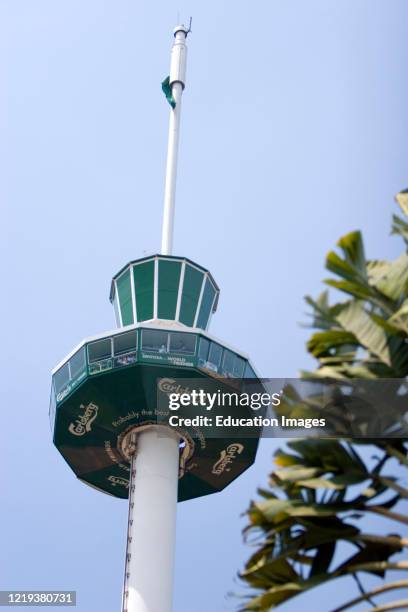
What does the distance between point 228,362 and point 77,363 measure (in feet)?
24.6

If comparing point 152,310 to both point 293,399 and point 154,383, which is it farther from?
→ point 293,399

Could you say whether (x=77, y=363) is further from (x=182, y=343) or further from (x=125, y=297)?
(x=125, y=297)

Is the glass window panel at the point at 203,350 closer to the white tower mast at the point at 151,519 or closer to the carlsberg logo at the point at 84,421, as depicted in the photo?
the white tower mast at the point at 151,519

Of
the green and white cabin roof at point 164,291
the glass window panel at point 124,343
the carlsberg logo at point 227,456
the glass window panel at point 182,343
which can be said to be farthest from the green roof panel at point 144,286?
the carlsberg logo at point 227,456

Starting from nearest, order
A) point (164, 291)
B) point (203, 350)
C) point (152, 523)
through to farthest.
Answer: point (152, 523) < point (203, 350) < point (164, 291)

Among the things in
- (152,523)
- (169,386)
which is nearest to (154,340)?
(169,386)

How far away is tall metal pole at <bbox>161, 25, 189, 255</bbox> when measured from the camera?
2124 inches

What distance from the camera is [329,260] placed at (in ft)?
41.3

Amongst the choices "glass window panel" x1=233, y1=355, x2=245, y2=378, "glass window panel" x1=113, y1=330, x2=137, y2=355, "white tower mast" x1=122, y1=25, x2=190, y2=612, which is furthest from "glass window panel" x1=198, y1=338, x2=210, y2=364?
"white tower mast" x1=122, y1=25, x2=190, y2=612

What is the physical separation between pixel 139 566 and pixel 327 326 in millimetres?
32086

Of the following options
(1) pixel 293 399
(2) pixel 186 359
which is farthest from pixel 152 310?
(1) pixel 293 399

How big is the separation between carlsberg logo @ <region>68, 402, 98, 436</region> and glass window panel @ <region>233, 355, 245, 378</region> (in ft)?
23.6

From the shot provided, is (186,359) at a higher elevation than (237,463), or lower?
higher

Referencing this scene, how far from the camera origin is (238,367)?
46531 mm
